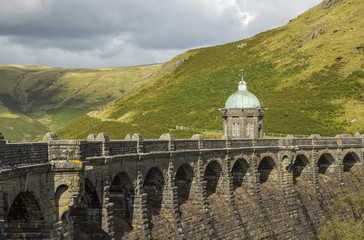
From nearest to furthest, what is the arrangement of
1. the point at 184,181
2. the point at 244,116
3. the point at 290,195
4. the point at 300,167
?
the point at 184,181 < the point at 290,195 < the point at 300,167 < the point at 244,116

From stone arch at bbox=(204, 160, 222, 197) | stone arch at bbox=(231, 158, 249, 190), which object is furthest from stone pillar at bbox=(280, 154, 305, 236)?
stone arch at bbox=(204, 160, 222, 197)

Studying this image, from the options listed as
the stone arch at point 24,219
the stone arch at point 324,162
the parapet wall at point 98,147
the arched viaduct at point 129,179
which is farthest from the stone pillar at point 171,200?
the stone arch at point 324,162

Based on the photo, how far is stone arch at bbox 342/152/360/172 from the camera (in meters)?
54.4

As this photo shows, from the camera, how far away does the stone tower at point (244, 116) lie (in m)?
48.3

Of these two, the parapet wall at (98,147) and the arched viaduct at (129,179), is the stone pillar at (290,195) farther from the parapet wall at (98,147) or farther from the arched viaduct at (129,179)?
the parapet wall at (98,147)

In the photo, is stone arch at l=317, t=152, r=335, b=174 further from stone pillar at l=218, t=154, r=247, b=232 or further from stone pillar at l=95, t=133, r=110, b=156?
stone pillar at l=95, t=133, r=110, b=156

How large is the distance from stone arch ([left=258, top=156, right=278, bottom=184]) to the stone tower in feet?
15.7

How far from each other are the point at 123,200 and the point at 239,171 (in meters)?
16.0

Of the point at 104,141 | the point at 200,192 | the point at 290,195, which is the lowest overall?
the point at 290,195

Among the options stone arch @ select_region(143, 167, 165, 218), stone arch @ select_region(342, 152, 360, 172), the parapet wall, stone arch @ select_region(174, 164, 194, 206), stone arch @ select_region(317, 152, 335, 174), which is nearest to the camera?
the parapet wall

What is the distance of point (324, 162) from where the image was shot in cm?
5206

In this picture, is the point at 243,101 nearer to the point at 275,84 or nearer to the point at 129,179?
the point at 129,179

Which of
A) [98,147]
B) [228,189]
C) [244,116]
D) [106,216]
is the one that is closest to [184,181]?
[228,189]

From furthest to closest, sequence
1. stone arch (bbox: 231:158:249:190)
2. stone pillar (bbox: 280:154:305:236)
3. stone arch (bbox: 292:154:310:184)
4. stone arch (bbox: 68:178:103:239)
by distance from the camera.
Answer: stone arch (bbox: 292:154:310:184) < stone pillar (bbox: 280:154:305:236) < stone arch (bbox: 231:158:249:190) < stone arch (bbox: 68:178:103:239)
